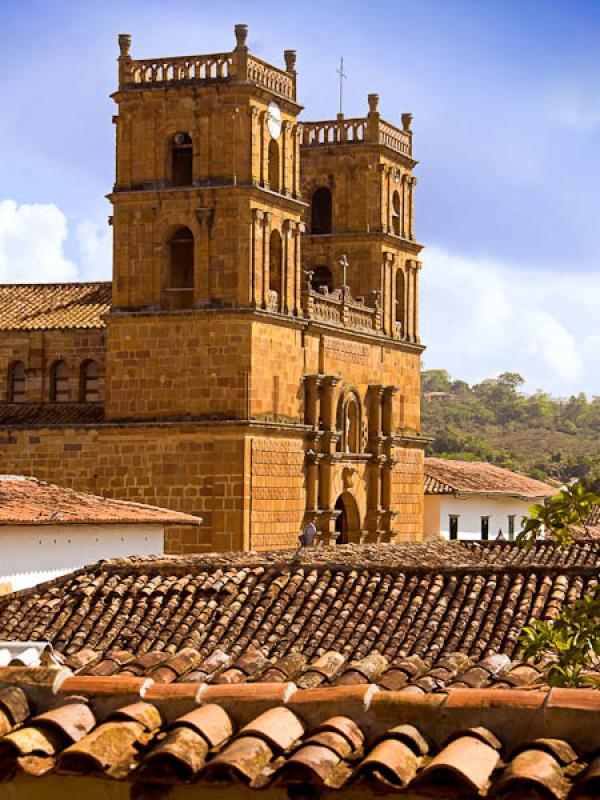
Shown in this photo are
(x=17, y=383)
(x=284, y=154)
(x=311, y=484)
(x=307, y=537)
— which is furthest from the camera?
(x=17, y=383)

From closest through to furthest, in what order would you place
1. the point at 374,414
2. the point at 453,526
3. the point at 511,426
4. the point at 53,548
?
the point at 53,548 → the point at 374,414 → the point at 453,526 → the point at 511,426

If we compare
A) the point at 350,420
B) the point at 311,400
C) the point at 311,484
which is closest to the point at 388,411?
the point at 350,420

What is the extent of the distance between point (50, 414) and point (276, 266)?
21.0 ft

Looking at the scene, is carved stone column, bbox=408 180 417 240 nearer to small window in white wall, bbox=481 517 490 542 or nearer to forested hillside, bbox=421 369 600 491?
small window in white wall, bbox=481 517 490 542

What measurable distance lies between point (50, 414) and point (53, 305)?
406cm

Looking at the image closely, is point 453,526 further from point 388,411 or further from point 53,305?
point 53,305

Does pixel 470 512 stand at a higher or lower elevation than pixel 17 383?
lower

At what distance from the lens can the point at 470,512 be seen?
5656 centimetres

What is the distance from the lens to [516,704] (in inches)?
269

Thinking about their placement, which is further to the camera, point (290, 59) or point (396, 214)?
point (396, 214)

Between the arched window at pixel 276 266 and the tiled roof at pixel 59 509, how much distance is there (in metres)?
7.67

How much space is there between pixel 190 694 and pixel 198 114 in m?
32.5

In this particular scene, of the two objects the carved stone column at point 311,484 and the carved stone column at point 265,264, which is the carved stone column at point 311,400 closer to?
the carved stone column at point 311,484

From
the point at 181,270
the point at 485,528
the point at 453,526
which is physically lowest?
the point at 485,528
